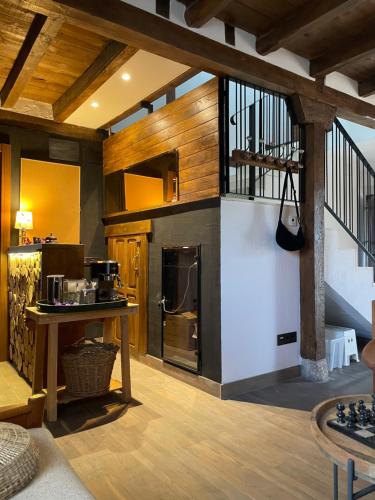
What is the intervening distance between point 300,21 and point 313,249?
215 centimetres

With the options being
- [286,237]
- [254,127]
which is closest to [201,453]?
[286,237]

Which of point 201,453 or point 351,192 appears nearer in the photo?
point 201,453

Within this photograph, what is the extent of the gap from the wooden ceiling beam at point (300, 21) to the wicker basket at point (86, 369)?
3.24 m

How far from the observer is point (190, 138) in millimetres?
4027

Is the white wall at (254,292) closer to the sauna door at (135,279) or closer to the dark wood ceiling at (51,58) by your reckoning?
the sauna door at (135,279)

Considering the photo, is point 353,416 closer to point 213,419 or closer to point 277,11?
point 213,419

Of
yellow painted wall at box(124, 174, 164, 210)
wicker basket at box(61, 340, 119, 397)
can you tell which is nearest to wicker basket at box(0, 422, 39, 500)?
wicker basket at box(61, 340, 119, 397)

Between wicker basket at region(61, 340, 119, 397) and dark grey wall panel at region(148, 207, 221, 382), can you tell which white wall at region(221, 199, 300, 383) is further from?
wicker basket at region(61, 340, 119, 397)

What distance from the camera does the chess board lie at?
5.14 ft

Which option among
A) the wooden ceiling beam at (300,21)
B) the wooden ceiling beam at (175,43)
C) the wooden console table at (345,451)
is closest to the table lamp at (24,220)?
the wooden ceiling beam at (175,43)

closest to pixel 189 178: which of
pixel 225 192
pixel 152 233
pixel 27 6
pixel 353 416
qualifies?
pixel 225 192

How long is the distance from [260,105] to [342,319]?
3119mm

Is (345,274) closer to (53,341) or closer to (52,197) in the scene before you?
(53,341)

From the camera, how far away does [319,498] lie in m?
2.06
